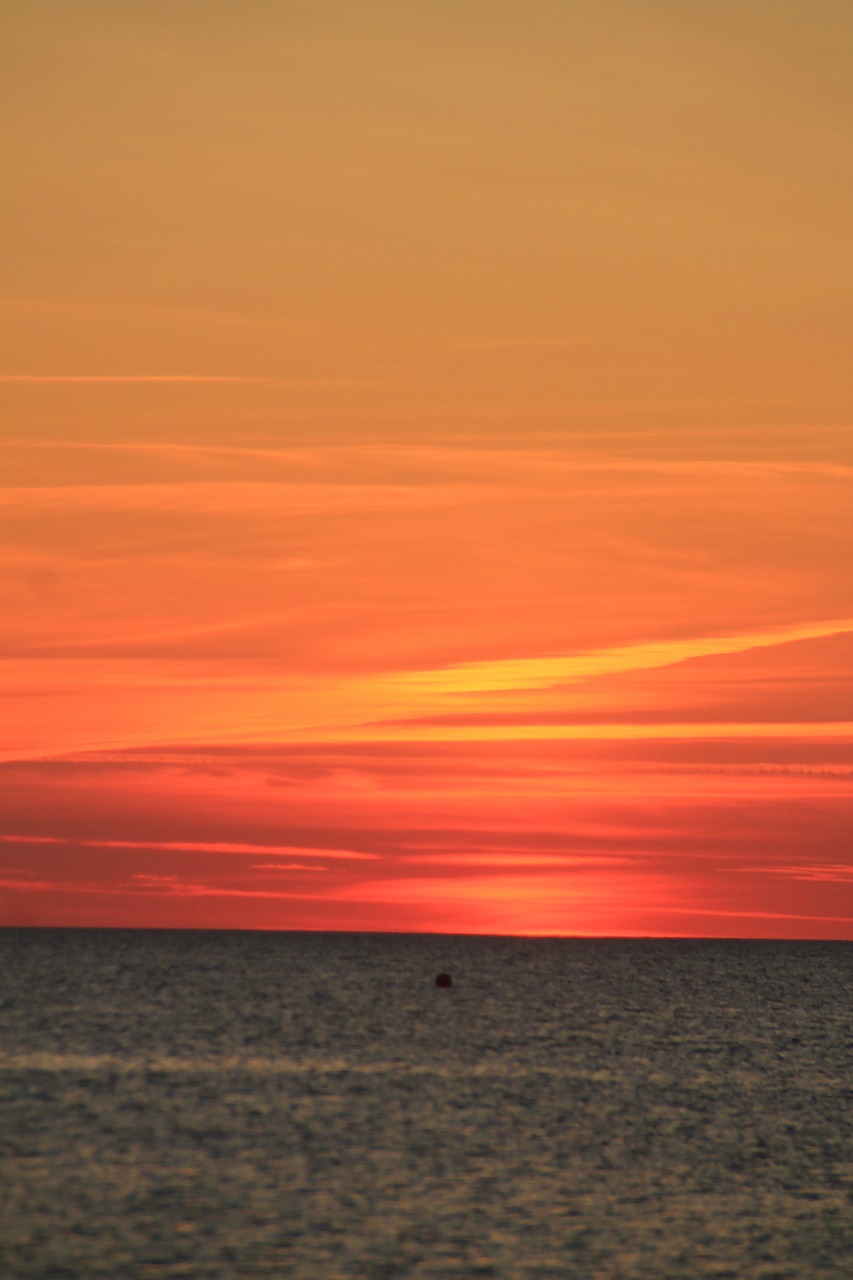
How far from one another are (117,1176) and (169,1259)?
35.8 ft

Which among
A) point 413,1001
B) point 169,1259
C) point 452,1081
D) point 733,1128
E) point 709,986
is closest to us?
point 169,1259

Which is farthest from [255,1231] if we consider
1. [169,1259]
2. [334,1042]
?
[334,1042]

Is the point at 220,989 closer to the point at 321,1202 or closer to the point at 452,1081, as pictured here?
the point at 452,1081

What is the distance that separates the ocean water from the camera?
37188 millimetres

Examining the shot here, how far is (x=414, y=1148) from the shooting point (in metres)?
52.9

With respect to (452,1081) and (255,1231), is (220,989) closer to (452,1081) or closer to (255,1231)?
(452,1081)

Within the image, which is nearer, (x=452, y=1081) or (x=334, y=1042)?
(x=452, y=1081)

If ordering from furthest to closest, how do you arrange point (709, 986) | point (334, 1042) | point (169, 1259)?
point (709, 986), point (334, 1042), point (169, 1259)

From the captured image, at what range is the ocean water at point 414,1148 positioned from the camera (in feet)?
122

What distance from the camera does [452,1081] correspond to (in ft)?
247

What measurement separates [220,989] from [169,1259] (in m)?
111

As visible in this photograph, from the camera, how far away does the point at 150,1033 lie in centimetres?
9500

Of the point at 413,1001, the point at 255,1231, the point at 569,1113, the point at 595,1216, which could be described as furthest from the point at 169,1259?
the point at 413,1001

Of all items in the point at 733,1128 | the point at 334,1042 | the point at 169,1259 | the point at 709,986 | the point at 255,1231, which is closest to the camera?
the point at 169,1259
